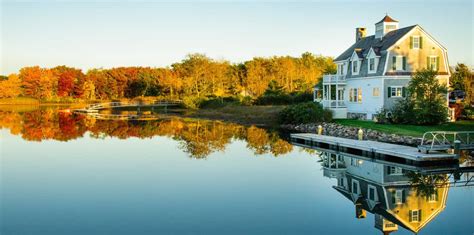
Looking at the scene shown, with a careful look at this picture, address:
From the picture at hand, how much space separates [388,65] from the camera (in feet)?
110

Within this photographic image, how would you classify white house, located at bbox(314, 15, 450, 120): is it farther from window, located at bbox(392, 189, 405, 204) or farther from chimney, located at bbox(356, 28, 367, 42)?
window, located at bbox(392, 189, 405, 204)

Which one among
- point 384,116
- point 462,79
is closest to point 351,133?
point 384,116

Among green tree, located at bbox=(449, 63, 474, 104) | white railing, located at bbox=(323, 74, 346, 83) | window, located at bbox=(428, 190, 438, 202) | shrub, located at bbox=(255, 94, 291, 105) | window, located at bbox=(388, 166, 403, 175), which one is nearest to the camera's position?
window, located at bbox=(428, 190, 438, 202)

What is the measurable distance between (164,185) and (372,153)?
11125 millimetres

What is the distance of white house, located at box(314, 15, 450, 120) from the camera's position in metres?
33.4

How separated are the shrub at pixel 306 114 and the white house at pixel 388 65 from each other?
145 centimetres

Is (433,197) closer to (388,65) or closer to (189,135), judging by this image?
(388,65)

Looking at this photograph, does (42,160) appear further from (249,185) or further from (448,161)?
(448,161)

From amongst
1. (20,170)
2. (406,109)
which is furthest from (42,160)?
(406,109)

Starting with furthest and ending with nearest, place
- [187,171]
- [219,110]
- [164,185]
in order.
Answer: [219,110], [187,171], [164,185]

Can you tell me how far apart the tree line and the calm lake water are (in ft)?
116

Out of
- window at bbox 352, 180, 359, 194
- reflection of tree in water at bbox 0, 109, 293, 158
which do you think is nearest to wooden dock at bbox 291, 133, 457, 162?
reflection of tree in water at bbox 0, 109, 293, 158

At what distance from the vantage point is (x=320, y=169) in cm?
2006

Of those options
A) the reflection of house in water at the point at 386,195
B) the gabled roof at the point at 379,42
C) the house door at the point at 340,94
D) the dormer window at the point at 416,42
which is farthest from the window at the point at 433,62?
the reflection of house in water at the point at 386,195
